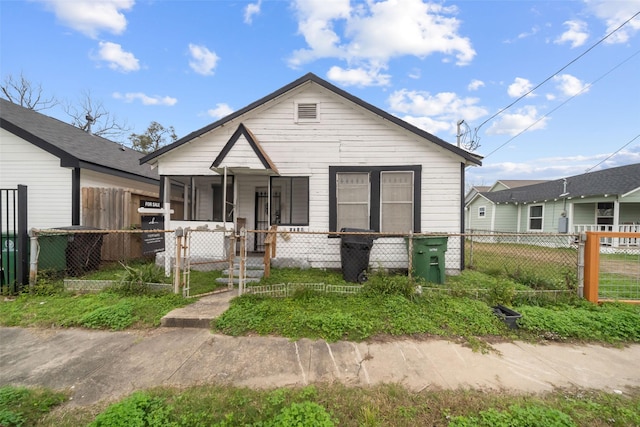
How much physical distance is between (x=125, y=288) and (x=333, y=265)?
14.8 ft

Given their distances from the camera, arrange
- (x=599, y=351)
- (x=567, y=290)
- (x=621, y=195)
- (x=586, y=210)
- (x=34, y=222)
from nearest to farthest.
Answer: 1. (x=599, y=351)
2. (x=567, y=290)
3. (x=34, y=222)
4. (x=621, y=195)
5. (x=586, y=210)

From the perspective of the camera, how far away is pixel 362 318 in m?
3.99

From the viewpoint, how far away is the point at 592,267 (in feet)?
15.2

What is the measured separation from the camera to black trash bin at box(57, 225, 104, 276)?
20.6 ft

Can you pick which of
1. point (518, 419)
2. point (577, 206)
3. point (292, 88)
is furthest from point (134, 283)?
point (577, 206)

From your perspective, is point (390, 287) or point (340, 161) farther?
point (340, 161)

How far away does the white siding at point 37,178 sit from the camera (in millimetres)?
7703

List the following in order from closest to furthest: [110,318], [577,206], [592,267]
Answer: [110,318] → [592,267] → [577,206]

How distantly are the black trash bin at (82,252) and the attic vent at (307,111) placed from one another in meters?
5.63

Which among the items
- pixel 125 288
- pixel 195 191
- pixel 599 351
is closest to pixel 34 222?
pixel 195 191

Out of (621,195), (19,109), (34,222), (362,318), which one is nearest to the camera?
(362,318)

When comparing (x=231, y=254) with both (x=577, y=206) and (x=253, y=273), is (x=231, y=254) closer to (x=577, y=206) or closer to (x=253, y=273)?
(x=253, y=273)

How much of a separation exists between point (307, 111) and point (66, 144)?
25.2ft

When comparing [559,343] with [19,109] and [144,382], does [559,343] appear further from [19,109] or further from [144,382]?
[19,109]
